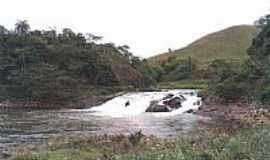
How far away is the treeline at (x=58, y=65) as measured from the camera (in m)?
67.1

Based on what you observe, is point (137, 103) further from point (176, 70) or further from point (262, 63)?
point (176, 70)

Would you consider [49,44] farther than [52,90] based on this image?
Yes

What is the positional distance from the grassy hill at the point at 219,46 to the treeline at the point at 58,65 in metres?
36.8

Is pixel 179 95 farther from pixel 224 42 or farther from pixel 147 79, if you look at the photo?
pixel 224 42

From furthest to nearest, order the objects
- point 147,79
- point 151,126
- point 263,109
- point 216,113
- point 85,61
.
→ point 147,79 → point 85,61 → point 216,113 → point 263,109 → point 151,126

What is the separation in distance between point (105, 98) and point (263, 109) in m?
26.1

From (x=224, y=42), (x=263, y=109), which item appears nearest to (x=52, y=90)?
(x=263, y=109)

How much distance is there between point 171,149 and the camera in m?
14.3

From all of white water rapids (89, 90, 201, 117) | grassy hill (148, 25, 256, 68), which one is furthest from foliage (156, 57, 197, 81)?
white water rapids (89, 90, 201, 117)

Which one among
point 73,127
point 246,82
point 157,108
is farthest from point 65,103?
point 73,127

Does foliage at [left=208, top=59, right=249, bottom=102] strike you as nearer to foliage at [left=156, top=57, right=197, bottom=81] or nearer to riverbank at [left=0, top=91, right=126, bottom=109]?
riverbank at [left=0, top=91, right=126, bottom=109]

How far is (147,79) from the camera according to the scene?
8162 cm

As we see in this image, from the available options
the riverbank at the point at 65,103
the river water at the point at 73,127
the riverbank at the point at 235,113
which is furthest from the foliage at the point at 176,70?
the riverbank at the point at 235,113

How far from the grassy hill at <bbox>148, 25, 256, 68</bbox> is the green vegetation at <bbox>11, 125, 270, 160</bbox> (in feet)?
308
